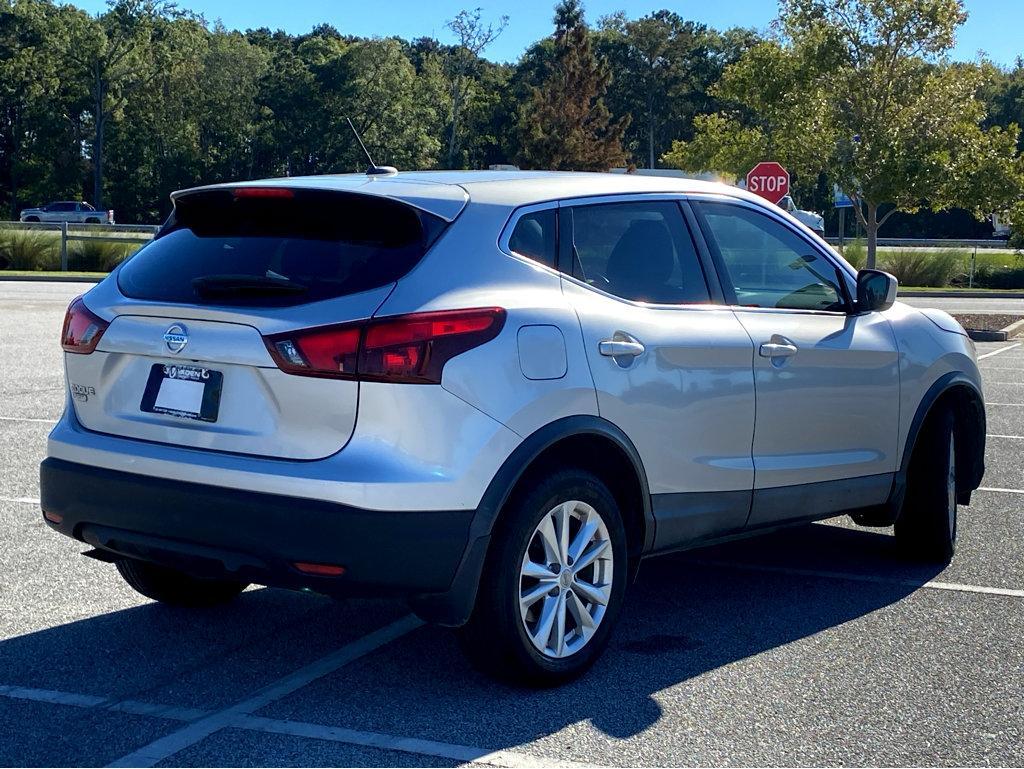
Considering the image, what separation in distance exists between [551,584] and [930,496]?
2.65 meters

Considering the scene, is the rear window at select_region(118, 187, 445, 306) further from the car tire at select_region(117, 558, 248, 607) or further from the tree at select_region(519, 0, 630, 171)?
the tree at select_region(519, 0, 630, 171)

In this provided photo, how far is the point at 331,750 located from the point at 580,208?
7.03 ft

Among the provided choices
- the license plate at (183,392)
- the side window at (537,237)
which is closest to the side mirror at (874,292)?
the side window at (537,237)

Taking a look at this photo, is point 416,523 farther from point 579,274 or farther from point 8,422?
point 8,422

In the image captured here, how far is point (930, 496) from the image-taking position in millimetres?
6551

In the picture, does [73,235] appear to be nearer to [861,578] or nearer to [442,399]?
[861,578]

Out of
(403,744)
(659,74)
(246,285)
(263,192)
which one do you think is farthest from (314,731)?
(659,74)

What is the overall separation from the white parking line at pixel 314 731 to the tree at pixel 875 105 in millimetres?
24657

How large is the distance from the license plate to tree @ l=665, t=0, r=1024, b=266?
80.0 feet

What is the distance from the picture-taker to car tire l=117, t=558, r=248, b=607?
216 inches

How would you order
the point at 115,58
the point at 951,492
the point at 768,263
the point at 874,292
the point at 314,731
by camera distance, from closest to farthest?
the point at 314,731 < the point at 768,263 < the point at 874,292 < the point at 951,492 < the point at 115,58

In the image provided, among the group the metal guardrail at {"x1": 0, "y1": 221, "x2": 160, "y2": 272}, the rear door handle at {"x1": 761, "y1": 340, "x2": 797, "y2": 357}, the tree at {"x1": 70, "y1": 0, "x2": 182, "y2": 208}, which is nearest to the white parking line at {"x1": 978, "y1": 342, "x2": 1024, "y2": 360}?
the rear door handle at {"x1": 761, "y1": 340, "x2": 797, "y2": 357}

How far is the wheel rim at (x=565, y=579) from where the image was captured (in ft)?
15.2

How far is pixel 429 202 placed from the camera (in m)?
4.61
